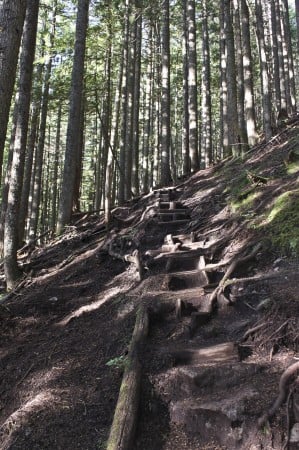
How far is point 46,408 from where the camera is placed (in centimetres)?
459

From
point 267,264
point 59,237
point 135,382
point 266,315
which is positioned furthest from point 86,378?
point 59,237

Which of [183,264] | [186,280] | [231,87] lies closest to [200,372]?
[186,280]

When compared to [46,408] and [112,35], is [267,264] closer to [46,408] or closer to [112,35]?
[46,408]

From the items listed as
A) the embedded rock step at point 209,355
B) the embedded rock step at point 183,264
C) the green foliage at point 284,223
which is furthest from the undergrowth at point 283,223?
the embedded rock step at point 209,355

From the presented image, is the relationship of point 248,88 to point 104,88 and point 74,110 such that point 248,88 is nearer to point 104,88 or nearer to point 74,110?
point 74,110

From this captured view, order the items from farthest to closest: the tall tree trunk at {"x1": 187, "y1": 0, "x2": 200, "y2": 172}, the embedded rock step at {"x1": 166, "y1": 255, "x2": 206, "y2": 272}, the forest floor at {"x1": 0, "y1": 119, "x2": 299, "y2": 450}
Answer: the tall tree trunk at {"x1": 187, "y1": 0, "x2": 200, "y2": 172}
the embedded rock step at {"x1": 166, "y1": 255, "x2": 206, "y2": 272}
the forest floor at {"x1": 0, "y1": 119, "x2": 299, "y2": 450}

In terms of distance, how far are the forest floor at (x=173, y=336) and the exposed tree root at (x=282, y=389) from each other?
0.13 feet

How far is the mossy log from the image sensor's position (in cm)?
373

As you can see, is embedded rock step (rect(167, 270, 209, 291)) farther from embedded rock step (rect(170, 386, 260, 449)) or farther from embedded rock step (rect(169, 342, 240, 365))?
embedded rock step (rect(170, 386, 260, 449))

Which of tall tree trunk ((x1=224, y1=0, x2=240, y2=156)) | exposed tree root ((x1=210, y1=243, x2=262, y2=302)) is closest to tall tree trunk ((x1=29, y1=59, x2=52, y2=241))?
tall tree trunk ((x1=224, y1=0, x2=240, y2=156))

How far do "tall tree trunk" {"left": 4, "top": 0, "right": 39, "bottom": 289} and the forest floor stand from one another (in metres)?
0.61

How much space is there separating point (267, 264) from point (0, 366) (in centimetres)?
422

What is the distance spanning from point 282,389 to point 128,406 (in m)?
1.46

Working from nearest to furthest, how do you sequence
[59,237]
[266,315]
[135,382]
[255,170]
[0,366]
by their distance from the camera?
[135,382]
[266,315]
[0,366]
[255,170]
[59,237]
